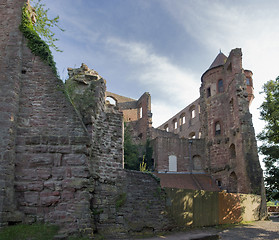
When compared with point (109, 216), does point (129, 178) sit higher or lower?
higher

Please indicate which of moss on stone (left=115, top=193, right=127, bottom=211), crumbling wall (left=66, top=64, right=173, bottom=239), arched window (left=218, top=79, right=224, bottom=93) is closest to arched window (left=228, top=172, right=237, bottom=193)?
arched window (left=218, top=79, right=224, bottom=93)

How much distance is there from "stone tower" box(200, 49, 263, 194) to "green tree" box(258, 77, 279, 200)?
161 cm

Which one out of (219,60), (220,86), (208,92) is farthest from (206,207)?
(219,60)

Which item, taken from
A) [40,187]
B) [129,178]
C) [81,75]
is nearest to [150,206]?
[129,178]

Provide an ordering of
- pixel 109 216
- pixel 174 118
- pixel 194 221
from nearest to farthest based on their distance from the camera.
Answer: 1. pixel 109 216
2. pixel 194 221
3. pixel 174 118

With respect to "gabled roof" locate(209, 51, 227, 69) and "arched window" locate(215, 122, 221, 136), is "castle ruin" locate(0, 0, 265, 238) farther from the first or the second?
"gabled roof" locate(209, 51, 227, 69)

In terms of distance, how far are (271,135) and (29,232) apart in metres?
17.4

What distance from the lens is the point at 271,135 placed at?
20.3 m

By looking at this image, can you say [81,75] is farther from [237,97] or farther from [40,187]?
[237,97]

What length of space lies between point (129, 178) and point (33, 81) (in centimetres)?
501

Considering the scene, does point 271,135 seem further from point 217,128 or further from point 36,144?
point 36,144

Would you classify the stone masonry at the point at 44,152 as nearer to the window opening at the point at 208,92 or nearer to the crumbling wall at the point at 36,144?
the crumbling wall at the point at 36,144

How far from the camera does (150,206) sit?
38.5 feet

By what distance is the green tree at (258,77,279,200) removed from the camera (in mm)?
19375
